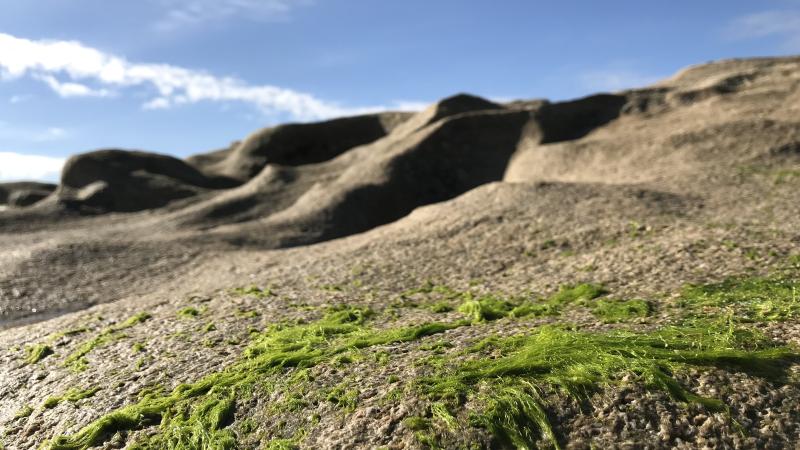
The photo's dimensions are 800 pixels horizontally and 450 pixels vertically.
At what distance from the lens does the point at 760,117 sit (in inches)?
1373

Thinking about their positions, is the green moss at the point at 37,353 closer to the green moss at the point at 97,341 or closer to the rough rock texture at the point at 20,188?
the green moss at the point at 97,341

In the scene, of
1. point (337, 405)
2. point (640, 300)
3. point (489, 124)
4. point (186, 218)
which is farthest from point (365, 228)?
point (337, 405)

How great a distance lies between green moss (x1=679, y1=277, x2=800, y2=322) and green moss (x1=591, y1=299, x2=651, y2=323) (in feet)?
2.67

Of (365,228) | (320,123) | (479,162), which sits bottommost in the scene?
(365,228)

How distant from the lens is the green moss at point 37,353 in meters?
14.1

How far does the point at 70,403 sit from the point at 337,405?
525 centimetres

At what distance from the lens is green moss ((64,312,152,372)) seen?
13.2 metres

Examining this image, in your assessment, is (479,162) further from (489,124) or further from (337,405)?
(337,405)

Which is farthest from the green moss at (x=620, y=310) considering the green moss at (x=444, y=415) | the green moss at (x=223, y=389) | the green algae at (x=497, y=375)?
the green moss at (x=444, y=415)

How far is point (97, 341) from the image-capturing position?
14477 mm

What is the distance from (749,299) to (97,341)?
14069 mm

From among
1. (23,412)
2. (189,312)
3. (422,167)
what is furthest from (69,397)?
(422,167)

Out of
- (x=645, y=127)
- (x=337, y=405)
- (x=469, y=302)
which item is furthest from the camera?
(x=645, y=127)

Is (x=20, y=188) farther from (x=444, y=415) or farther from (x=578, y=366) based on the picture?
(x=578, y=366)
